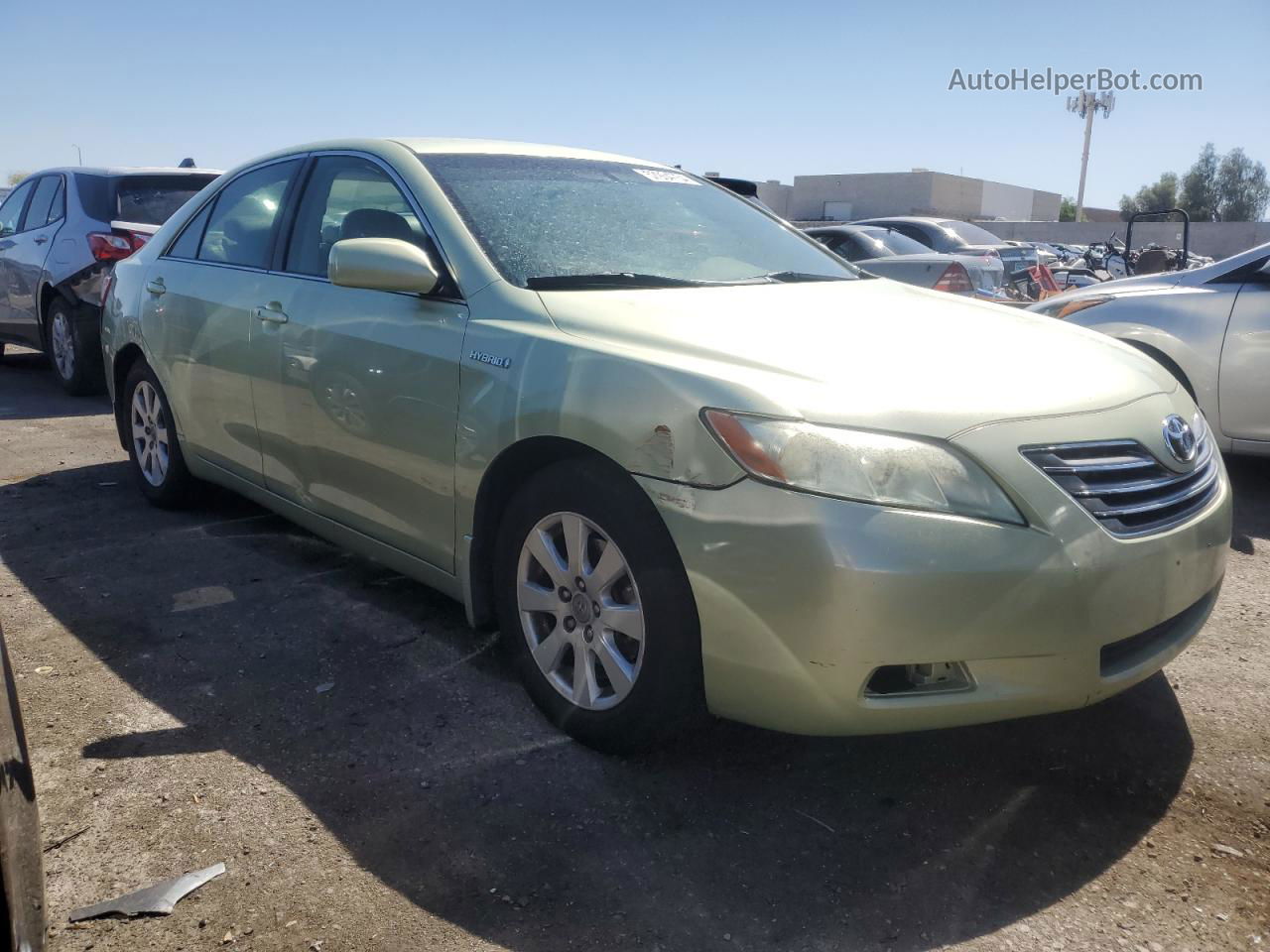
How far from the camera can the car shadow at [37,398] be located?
314 inches

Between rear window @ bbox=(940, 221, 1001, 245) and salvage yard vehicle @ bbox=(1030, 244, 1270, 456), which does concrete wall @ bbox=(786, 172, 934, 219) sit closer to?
rear window @ bbox=(940, 221, 1001, 245)

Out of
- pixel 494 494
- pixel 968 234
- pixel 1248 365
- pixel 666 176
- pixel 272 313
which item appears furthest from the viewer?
pixel 968 234

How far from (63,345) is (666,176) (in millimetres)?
6364

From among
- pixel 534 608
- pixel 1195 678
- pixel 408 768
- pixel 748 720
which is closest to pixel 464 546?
pixel 534 608

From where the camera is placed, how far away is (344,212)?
3801mm

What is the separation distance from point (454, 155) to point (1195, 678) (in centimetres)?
291

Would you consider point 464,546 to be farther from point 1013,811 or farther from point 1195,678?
point 1195,678

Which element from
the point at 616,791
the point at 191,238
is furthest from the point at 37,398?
the point at 616,791

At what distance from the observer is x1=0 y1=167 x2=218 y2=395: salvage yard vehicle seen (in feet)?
26.4

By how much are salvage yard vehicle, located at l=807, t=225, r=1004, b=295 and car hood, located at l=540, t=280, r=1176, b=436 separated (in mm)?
5380

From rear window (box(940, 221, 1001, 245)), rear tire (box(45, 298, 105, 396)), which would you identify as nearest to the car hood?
rear tire (box(45, 298, 105, 396))

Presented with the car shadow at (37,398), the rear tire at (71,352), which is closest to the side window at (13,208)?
the rear tire at (71,352)

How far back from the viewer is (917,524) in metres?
2.31

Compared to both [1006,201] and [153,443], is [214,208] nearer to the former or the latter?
[153,443]
